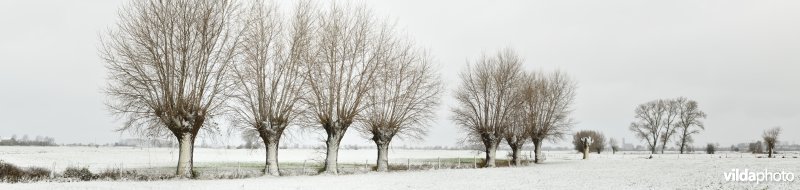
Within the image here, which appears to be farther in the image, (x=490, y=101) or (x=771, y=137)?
(x=771, y=137)

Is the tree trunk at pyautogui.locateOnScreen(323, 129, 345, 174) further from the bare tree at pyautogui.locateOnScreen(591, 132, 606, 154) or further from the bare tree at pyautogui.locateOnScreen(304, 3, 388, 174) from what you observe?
the bare tree at pyautogui.locateOnScreen(591, 132, 606, 154)

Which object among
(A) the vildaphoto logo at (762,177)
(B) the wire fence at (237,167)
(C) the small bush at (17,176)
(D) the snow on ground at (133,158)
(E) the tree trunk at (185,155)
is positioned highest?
(E) the tree trunk at (185,155)

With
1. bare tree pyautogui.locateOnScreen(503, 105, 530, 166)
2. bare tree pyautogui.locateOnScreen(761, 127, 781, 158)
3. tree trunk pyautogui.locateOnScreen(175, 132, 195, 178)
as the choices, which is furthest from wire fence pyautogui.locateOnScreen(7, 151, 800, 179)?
bare tree pyautogui.locateOnScreen(761, 127, 781, 158)

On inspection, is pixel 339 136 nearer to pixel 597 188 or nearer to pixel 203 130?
pixel 203 130

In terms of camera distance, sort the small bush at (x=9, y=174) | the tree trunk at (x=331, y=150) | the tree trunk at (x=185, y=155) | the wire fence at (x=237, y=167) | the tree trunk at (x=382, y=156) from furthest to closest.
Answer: the tree trunk at (x=382, y=156) < the tree trunk at (x=331, y=150) < the wire fence at (x=237, y=167) < the tree trunk at (x=185, y=155) < the small bush at (x=9, y=174)

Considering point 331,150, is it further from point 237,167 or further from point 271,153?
point 237,167

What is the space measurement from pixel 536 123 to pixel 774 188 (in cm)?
3647

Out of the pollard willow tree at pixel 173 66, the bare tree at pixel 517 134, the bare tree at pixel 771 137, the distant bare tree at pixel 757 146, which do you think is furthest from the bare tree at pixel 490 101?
the distant bare tree at pixel 757 146

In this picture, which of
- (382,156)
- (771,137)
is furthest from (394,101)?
(771,137)

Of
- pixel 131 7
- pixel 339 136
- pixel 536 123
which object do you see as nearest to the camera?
pixel 131 7

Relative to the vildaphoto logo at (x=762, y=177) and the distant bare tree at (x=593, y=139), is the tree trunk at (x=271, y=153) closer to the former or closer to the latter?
the vildaphoto logo at (x=762, y=177)

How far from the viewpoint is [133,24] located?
2792 cm

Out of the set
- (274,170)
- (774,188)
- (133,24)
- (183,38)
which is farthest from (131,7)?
(774,188)

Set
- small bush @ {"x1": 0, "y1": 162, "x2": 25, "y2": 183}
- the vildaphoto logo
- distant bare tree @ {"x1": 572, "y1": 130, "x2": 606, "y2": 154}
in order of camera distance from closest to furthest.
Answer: the vildaphoto logo, small bush @ {"x1": 0, "y1": 162, "x2": 25, "y2": 183}, distant bare tree @ {"x1": 572, "y1": 130, "x2": 606, "y2": 154}
